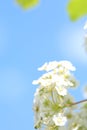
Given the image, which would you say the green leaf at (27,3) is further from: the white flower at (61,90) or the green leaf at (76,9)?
the white flower at (61,90)

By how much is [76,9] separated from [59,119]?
13.8 feet

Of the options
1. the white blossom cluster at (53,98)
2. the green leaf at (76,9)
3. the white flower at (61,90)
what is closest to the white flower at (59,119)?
the white blossom cluster at (53,98)

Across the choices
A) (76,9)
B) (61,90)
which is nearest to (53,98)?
(61,90)

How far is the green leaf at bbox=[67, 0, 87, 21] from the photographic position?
818mm

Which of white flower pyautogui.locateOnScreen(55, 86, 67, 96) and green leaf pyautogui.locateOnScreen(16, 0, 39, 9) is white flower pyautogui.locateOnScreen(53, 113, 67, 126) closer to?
white flower pyautogui.locateOnScreen(55, 86, 67, 96)

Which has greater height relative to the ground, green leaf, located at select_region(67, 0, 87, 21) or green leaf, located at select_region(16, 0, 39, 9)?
green leaf, located at select_region(16, 0, 39, 9)

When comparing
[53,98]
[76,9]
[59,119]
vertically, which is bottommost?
[76,9]

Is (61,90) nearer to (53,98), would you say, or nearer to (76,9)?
(53,98)

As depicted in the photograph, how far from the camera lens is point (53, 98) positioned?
5.02 m

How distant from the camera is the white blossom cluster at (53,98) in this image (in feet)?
16.5

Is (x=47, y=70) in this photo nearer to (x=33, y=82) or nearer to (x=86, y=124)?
(x=33, y=82)

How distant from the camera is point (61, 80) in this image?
17.9ft

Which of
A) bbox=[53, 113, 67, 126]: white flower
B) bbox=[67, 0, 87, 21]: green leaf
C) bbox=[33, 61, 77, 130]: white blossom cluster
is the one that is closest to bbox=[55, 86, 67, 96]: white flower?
bbox=[33, 61, 77, 130]: white blossom cluster

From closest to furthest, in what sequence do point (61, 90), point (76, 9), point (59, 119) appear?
point (76, 9) < point (59, 119) < point (61, 90)
